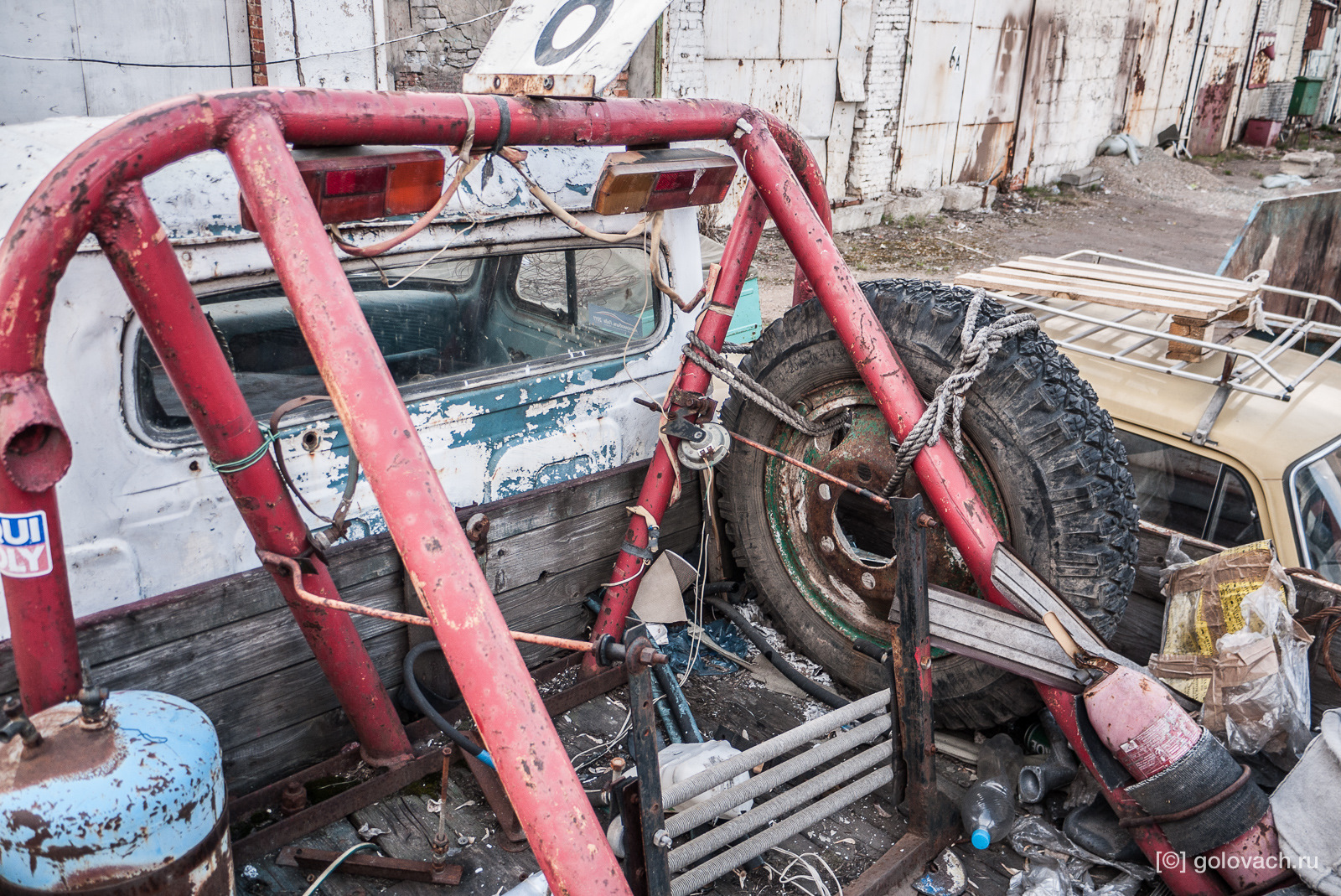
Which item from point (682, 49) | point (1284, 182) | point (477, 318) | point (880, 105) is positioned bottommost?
point (1284, 182)

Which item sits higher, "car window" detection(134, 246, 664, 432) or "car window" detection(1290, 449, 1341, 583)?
"car window" detection(134, 246, 664, 432)

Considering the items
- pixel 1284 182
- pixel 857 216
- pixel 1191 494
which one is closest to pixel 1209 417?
pixel 1191 494

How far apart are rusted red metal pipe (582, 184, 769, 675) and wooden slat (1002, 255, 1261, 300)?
177 cm

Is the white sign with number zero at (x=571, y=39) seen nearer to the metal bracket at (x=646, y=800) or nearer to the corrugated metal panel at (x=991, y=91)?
the metal bracket at (x=646, y=800)

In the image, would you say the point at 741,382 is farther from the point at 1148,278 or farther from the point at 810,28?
the point at 810,28

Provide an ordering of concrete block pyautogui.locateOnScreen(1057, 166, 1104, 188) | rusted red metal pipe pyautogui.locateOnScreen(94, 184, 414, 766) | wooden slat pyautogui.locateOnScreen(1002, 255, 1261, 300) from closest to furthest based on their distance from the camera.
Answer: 1. rusted red metal pipe pyautogui.locateOnScreen(94, 184, 414, 766)
2. wooden slat pyautogui.locateOnScreen(1002, 255, 1261, 300)
3. concrete block pyautogui.locateOnScreen(1057, 166, 1104, 188)

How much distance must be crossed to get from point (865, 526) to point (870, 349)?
1026 millimetres

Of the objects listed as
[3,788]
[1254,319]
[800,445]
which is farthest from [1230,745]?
[3,788]

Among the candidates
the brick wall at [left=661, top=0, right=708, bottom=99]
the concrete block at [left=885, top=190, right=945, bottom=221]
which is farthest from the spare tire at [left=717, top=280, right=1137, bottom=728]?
the concrete block at [left=885, top=190, right=945, bottom=221]

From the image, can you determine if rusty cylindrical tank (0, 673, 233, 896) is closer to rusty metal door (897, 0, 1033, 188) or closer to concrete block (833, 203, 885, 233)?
concrete block (833, 203, 885, 233)

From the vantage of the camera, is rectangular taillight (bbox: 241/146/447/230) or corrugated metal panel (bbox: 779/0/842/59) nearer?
rectangular taillight (bbox: 241/146/447/230)

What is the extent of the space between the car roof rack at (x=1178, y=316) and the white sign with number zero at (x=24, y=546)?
2819 mm

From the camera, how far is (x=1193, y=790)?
2.19 m

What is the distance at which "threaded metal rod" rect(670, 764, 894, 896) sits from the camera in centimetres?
219
